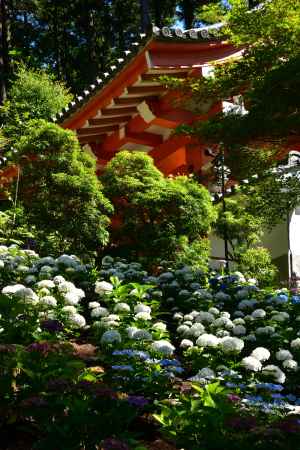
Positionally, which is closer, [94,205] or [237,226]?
[94,205]

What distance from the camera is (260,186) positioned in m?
7.01

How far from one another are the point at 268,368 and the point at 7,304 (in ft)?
6.23

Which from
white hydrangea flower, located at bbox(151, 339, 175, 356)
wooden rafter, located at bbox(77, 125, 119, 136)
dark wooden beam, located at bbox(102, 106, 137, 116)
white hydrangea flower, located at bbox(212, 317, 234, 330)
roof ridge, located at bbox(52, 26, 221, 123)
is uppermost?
roof ridge, located at bbox(52, 26, 221, 123)

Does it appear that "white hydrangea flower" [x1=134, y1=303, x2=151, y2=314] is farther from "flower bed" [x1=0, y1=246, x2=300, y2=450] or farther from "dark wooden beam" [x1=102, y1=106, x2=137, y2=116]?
"dark wooden beam" [x1=102, y1=106, x2=137, y2=116]

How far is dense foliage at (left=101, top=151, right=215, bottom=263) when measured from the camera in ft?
28.2

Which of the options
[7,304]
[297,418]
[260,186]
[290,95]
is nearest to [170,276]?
[260,186]

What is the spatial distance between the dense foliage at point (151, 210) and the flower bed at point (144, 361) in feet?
4.01

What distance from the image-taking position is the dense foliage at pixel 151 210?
8.59m

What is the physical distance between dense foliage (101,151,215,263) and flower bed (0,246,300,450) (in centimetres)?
122

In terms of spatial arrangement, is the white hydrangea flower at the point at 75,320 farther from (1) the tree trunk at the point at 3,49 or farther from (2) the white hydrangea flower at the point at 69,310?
(1) the tree trunk at the point at 3,49

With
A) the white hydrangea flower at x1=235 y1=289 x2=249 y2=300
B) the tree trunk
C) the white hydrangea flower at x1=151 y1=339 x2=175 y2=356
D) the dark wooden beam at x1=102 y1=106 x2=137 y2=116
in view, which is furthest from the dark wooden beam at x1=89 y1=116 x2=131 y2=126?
the tree trunk

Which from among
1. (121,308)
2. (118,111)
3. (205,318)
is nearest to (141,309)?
(121,308)

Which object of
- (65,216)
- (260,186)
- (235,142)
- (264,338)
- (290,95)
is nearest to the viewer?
(264,338)

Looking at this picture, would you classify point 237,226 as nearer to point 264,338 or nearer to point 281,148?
point 281,148
